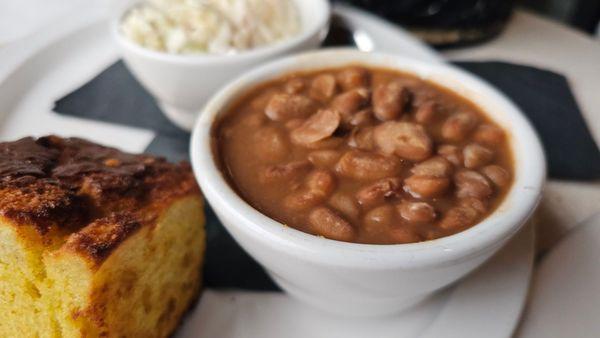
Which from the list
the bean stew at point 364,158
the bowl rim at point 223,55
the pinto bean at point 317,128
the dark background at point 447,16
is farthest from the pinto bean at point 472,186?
the dark background at point 447,16

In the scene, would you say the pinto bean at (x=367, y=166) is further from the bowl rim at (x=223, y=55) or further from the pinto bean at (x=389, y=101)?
the bowl rim at (x=223, y=55)

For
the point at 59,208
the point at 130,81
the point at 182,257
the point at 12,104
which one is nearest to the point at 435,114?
the point at 182,257

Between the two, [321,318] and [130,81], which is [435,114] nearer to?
[321,318]

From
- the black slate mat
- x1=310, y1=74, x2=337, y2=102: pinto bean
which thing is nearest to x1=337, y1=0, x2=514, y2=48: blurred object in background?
the black slate mat

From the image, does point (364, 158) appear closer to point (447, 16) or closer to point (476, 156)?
point (476, 156)

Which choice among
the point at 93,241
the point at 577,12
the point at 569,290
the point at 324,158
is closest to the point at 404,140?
the point at 324,158

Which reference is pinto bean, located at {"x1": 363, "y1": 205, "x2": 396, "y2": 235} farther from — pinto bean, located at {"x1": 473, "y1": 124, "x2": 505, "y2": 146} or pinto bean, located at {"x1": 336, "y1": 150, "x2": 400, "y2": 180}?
pinto bean, located at {"x1": 473, "y1": 124, "x2": 505, "y2": 146}
